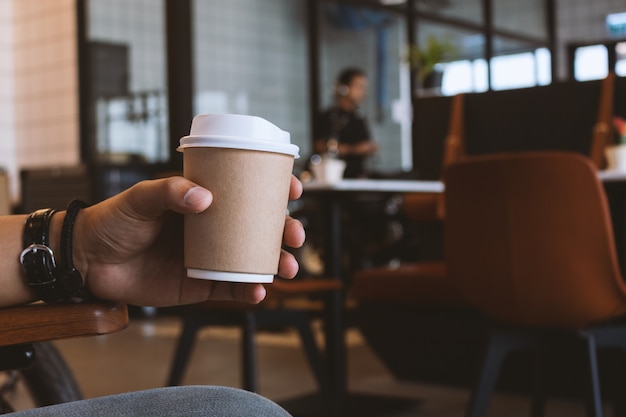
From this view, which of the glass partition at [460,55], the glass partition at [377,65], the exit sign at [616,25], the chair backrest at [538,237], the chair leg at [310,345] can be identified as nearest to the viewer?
the chair backrest at [538,237]

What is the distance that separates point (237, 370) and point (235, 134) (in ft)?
11.4

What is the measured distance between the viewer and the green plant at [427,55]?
7461 mm

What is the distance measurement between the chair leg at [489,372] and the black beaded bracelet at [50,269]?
1.44 metres

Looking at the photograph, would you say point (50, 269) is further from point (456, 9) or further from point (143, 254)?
point (456, 9)

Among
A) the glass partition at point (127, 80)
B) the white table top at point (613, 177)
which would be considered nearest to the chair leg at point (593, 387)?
the white table top at point (613, 177)

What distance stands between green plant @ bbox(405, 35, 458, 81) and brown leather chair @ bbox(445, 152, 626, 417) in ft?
17.4

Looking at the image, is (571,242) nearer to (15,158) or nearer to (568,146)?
(568,146)

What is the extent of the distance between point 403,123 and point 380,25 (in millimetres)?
815

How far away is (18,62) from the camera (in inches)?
282

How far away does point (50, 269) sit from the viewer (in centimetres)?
81

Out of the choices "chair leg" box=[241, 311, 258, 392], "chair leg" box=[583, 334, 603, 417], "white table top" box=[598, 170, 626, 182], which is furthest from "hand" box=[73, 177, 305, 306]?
"chair leg" box=[241, 311, 258, 392]

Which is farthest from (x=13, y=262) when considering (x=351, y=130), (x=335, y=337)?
(x=351, y=130)

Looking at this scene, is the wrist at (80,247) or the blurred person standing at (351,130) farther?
the blurred person standing at (351,130)

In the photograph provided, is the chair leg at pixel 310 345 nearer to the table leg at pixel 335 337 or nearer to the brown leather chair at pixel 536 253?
the table leg at pixel 335 337
